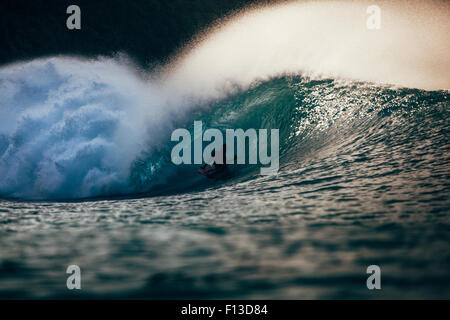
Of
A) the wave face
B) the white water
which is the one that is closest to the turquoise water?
the wave face

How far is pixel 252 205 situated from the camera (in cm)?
353

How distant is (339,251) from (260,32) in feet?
28.7

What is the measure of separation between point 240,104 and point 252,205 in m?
4.53

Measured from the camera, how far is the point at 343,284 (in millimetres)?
1897

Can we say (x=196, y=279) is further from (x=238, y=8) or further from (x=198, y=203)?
(x=238, y=8)

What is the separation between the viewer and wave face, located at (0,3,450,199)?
576cm

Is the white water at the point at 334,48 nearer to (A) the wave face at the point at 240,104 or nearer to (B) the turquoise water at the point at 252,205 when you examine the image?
(A) the wave face at the point at 240,104

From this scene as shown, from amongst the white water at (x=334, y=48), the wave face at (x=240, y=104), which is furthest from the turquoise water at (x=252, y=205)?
the white water at (x=334, y=48)

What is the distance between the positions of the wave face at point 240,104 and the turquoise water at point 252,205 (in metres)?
0.04

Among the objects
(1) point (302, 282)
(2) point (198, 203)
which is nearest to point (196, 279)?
(1) point (302, 282)

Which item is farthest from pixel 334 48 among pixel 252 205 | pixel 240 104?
pixel 252 205

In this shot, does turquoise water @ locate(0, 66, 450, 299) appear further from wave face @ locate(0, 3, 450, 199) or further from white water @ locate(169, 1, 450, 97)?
white water @ locate(169, 1, 450, 97)

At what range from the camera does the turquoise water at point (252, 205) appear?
80.0 inches

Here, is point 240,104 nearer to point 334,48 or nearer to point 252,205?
point 334,48
